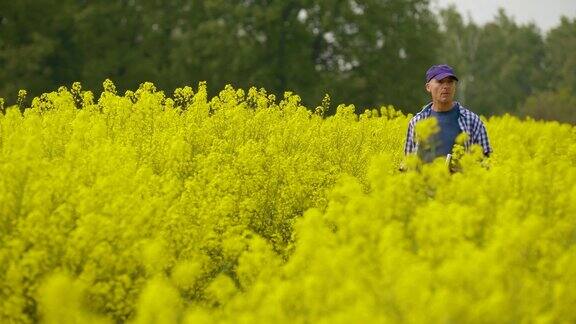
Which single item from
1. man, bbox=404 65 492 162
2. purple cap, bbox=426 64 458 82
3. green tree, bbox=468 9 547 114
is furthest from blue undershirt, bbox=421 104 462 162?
green tree, bbox=468 9 547 114

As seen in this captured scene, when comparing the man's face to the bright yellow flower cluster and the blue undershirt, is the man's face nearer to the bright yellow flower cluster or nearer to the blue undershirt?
the blue undershirt

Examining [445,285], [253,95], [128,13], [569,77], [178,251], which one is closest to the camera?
[445,285]

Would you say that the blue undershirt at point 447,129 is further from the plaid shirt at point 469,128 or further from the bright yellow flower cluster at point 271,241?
the bright yellow flower cluster at point 271,241

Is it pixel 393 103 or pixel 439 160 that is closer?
pixel 439 160

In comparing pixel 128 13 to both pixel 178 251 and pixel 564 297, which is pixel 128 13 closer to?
pixel 178 251

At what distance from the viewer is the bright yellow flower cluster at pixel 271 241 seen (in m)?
3.39

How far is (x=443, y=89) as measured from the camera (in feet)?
19.4

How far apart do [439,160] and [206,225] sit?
5.00 feet

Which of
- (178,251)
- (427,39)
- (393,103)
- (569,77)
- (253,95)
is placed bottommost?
(178,251)

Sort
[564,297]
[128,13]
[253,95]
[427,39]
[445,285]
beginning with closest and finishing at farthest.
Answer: [445,285] < [564,297] < [253,95] < [128,13] < [427,39]

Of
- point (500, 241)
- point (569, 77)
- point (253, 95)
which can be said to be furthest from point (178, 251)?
point (569, 77)

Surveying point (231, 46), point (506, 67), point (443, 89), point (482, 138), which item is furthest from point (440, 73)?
point (506, 67)

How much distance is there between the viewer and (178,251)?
16.4 feet

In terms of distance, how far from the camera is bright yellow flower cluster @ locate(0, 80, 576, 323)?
3.39 metres
